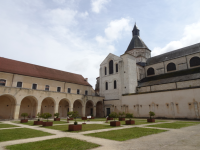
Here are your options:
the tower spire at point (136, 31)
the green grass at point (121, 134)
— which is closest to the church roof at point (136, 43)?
the tower spire at point (136, 31)

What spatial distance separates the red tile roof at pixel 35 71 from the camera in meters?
25.3

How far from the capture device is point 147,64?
38312 millimetres

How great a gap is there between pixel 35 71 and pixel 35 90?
20.2 ft

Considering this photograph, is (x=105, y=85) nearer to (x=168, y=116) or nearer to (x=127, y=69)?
(x=127, y=69)

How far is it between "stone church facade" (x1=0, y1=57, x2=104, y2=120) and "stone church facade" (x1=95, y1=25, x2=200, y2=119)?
5380 mm

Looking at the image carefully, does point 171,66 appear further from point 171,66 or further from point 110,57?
point 110,57

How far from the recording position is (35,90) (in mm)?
24125

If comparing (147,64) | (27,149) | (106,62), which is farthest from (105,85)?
(27,149)

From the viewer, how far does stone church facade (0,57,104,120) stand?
903 inches

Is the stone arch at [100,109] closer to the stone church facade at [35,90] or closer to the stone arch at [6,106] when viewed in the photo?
the stone church facade at [35,90]

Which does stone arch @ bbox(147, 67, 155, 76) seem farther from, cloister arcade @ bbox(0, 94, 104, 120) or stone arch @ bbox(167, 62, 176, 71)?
cloister arcade @ bbox(0, 94, 104, 120)

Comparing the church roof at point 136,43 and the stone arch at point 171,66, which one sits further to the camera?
the church roof at point 136,43

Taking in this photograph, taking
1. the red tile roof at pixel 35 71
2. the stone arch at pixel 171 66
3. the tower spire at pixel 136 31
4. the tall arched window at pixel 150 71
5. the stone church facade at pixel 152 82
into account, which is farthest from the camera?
the tower spire at pixel 136 31

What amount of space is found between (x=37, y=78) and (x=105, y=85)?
1669 cm
